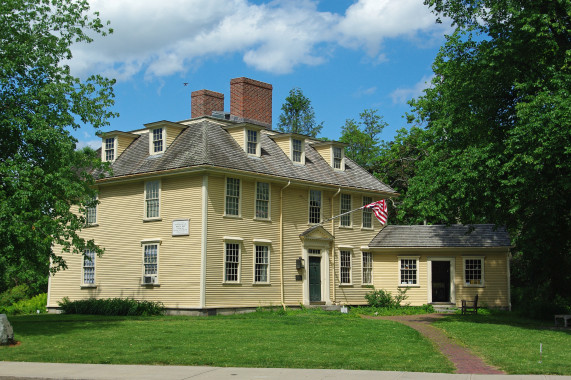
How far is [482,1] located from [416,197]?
296 inches

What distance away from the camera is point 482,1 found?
24781mm

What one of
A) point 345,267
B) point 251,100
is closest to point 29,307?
point 251,100

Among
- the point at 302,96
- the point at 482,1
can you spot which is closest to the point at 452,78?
the point at 482,1

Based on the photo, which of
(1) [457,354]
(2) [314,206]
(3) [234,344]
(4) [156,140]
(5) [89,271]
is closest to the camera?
(1) [457,354]

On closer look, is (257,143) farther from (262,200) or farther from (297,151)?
(297,151)

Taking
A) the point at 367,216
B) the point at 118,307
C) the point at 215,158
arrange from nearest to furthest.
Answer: the point at 118,307 < the point at 215,158 < the point at 367,216

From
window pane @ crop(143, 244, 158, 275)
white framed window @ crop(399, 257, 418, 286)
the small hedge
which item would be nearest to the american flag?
white framed window @ crop(399, 257, 418, 286)

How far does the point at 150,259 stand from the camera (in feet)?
95.8

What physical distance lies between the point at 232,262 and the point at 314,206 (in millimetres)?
5868

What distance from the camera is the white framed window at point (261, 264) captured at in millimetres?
29641

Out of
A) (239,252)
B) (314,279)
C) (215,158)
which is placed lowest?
(314,279)

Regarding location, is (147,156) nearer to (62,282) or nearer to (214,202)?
(214,202)

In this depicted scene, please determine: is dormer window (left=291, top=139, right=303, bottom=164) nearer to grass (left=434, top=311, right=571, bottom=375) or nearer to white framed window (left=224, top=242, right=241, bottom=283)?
white framed window (left=224, top=242, right=241, bottom=283)

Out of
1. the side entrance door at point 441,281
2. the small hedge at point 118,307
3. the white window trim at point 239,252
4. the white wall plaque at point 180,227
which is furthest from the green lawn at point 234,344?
the side entrance door at point 441,281
